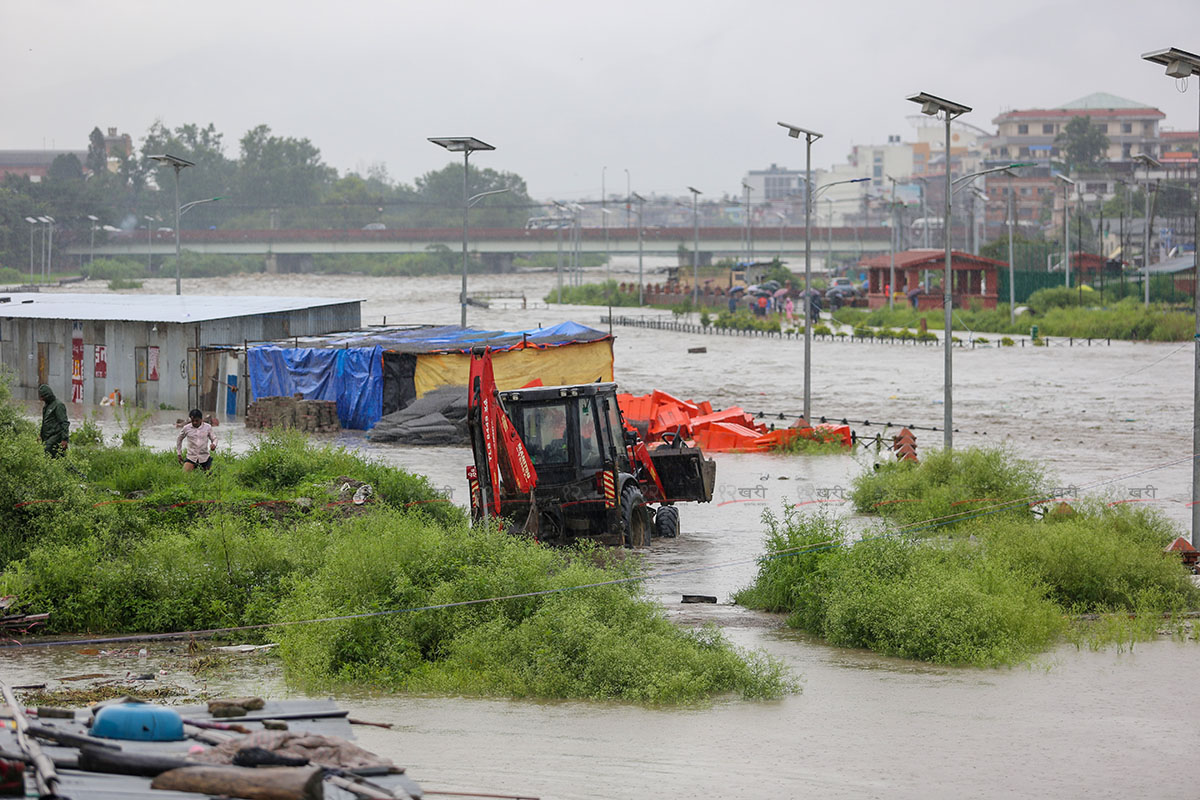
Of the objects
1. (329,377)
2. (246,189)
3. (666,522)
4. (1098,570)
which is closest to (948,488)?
(666,522)

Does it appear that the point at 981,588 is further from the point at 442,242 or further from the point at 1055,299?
the point at 442,242

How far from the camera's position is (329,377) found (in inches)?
1362

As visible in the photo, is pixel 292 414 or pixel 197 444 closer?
pixel 197 444

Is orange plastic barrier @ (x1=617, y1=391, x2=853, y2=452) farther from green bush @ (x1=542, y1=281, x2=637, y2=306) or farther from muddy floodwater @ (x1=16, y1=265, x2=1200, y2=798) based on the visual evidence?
green bush @ (x1=542, y1=281, x2=637, y2=306)

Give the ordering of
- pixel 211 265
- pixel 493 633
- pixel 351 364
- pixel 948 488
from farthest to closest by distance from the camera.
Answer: pixel 211 265 < pixel 351 364 < pixel 948 488 < pixel 493 633

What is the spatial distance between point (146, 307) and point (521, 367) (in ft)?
45.8

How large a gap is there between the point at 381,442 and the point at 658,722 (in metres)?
20.9

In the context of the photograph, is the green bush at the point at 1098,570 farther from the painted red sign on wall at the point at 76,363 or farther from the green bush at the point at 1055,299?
the green bush at the point at 1055,299

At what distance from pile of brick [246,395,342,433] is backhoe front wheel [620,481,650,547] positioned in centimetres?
1608

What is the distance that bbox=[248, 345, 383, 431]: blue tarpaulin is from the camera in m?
34.1

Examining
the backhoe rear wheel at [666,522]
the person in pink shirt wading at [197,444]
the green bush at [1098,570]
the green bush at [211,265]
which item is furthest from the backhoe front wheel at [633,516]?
the green bush at [211,265]

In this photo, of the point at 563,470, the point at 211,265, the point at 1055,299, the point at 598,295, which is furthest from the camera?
the point at 211,265

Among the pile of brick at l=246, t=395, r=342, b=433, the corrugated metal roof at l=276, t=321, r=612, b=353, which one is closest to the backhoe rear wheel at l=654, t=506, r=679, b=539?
the corrugated metal roof at l=276, t=321, r=612, b=353

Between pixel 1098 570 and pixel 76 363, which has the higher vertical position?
pixel 76 363
